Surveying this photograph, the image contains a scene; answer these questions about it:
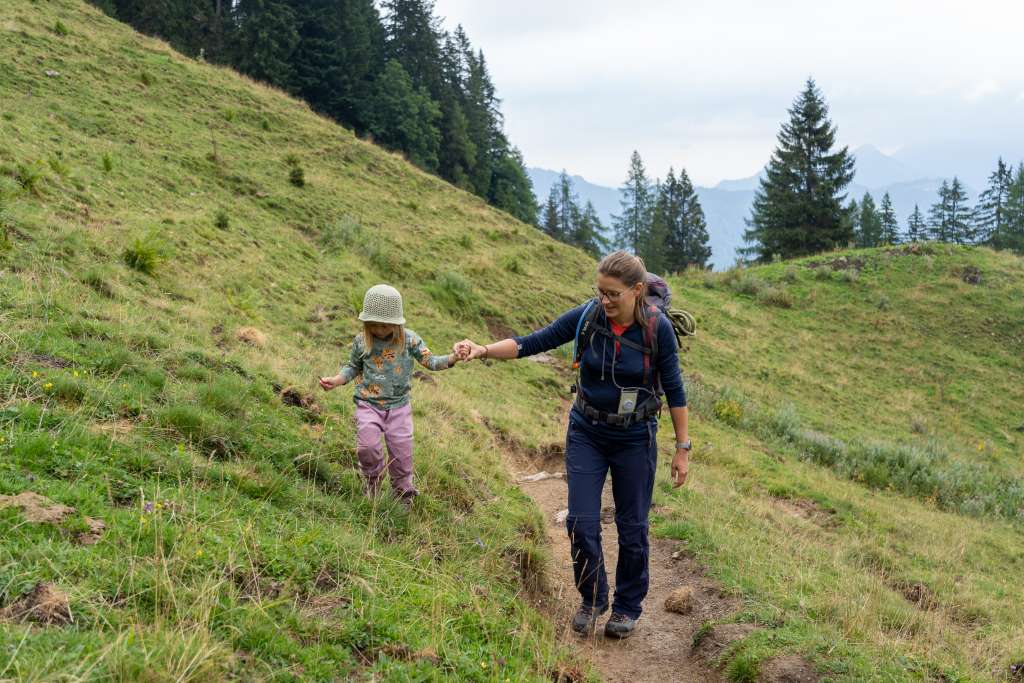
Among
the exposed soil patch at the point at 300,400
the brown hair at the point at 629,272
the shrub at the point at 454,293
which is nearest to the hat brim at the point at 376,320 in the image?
the brown hair at the point at 629,272

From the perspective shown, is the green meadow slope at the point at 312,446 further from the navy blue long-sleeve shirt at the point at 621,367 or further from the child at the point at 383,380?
the navy blue long-sleeve shirt at the point at 621,367

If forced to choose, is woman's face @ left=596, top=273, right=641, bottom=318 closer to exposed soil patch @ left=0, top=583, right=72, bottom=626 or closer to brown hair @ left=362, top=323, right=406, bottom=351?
brown hair @ left=362, top=323, right=406, bottom=351

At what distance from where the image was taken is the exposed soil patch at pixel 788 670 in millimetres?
3918

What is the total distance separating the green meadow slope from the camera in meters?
3.08

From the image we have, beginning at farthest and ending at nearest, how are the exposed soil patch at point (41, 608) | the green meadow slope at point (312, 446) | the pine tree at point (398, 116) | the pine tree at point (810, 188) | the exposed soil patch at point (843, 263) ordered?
the pine tree at point (810, 188), the pine tree at point (398, 116), the exposed soil patch at point (843, 263), the green meadow slope at point (312, 446), the exposed soil patch at point (41, 608)

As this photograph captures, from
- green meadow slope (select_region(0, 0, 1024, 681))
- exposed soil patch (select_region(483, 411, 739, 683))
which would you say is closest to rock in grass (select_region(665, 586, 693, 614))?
exposed soil patch (select_region(483, 411, 739, 683))

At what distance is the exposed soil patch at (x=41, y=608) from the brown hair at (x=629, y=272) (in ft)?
10.4

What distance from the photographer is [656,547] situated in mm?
6816

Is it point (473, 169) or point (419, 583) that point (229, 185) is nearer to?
point (419, 583)

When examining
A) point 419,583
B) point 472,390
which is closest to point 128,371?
point 419,583

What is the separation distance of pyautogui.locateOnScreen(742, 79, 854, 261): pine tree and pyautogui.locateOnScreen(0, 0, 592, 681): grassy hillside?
128ft

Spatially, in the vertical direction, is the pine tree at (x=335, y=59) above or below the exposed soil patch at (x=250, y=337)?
above

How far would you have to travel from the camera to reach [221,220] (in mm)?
12773

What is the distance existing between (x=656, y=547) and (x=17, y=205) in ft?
28.7
